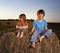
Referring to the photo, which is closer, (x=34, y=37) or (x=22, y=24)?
(x=34, y=37)

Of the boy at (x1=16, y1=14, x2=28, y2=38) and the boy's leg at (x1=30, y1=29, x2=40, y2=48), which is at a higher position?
the boy at (x1=16, y1=14, x2=28, y2=38)

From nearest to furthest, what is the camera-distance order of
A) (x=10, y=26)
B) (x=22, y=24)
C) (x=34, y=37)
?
(x=34, y=37) < (x=22, y=24) < (x=10, y=26)

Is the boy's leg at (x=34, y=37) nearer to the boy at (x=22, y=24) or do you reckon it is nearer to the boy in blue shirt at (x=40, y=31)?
the boy in blue shirt at (x=40, y=31)

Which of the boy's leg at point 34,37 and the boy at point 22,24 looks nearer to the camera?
the boy's leg at point 34,37

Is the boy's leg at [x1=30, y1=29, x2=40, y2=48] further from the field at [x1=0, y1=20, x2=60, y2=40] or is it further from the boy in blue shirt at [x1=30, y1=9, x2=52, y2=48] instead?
the field at [x1=0, y1=20, x2=60, y2=40]

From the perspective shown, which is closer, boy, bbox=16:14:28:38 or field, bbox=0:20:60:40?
boy, bbox=16:14:28:38

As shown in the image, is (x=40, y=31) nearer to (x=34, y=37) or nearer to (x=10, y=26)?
(x=34, y=37)

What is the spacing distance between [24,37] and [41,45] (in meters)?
0.21

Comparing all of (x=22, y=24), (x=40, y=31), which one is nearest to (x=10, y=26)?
(x=22, y=24)

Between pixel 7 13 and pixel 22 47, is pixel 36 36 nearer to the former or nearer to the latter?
pixel 22 47

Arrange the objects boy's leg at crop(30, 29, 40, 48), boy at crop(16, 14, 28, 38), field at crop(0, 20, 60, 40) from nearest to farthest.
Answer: boy's leg at crop(30, 29, 40, 48)
boy at crop(16, 14, 28, 38)
field at crop(0, 20, 60, 40)

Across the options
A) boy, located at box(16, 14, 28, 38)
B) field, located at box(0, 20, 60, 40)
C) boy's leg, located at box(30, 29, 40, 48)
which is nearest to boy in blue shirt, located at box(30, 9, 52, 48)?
boy's leg, located at box(30, 29, 40, 48)

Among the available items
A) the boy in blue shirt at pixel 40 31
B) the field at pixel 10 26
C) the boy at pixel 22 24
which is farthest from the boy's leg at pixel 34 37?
the field at pixel 10 26

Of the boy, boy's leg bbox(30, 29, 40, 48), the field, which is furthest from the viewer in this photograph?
the field
